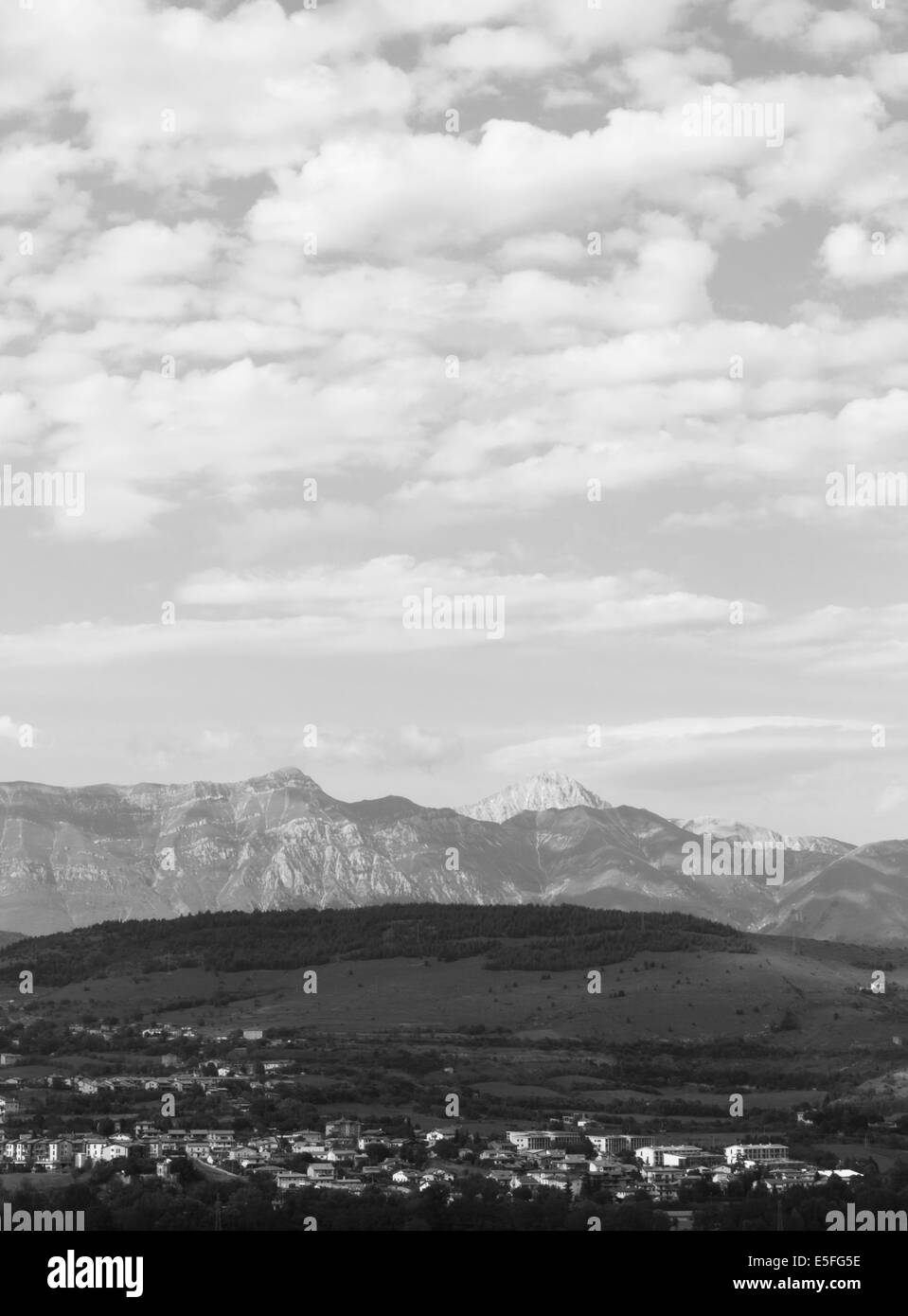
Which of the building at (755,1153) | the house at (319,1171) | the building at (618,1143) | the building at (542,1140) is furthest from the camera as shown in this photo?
the building at (542,1140)

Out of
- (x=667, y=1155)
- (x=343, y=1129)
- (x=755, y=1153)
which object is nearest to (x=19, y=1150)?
(x=343, y=1129)

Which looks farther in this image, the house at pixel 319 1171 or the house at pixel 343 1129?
the house at pixel 343 1129

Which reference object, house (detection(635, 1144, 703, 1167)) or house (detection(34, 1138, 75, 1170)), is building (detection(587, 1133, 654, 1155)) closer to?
house (detection(635, 1144, 703, 1167))

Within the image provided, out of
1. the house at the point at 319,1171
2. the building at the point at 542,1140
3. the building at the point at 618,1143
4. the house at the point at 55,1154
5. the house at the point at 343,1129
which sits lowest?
the building at the point at 618,1143

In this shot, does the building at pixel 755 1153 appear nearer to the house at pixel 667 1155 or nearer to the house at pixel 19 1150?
the house at pixel 667 1155

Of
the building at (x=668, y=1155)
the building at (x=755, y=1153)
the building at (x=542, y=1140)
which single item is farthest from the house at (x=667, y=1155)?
the building at (x=542, y=1140)

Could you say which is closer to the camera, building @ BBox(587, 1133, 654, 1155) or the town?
the town

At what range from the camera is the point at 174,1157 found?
14338 cm

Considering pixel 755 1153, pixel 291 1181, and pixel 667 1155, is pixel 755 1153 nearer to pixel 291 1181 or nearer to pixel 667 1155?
pixel 667 1155

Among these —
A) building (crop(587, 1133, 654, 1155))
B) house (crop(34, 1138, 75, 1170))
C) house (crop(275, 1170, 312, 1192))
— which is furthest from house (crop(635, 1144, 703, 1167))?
house (crop(34, 1138, 75, 1170))

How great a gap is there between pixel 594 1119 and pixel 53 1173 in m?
80.1

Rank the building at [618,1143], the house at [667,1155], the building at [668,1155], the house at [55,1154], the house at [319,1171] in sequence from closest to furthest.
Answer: the house at [319,1171]
the house at [55,1154]
the building at [668,1155]
the house at [667,1155]
the building at [618,1143]
